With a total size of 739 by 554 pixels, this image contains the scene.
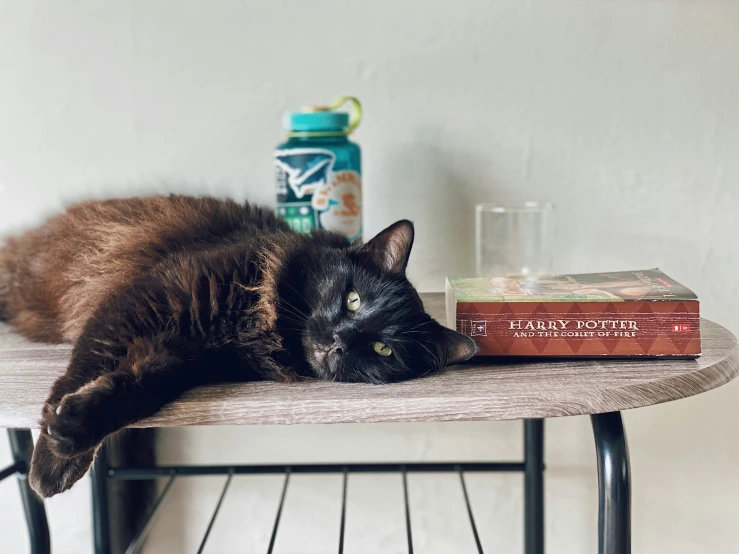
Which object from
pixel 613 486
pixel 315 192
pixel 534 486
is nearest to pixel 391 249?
pixel 315 192

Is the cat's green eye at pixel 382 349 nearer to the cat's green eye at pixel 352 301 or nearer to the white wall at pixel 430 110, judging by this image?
the cat's green eye at pixel 352 301

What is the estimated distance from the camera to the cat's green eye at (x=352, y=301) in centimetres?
77

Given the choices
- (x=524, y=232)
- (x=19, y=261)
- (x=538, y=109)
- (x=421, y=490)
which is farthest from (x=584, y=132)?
(x=19, y=261)

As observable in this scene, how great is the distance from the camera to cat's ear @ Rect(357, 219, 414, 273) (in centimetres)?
79

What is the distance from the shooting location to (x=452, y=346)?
73 cm

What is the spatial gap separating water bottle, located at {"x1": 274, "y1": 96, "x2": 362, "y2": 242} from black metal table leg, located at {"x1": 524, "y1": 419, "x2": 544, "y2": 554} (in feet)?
1.67

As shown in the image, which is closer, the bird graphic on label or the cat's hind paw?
the cat's hind paw

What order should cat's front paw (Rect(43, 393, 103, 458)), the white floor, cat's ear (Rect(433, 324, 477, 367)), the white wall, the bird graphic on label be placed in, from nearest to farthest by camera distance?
→ cat's front paw (Rect(43, 393, 103, 458)) → cat's ear (Rect(433, 324, 477, 367)) → the bird graphic on label → the white wall → the white floor

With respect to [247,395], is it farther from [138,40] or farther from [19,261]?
[138,40]

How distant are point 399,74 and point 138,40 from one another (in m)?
0.46

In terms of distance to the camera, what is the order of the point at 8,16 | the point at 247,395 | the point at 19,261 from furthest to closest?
the point at 8,16
the point at 19,261
the point at 247,395

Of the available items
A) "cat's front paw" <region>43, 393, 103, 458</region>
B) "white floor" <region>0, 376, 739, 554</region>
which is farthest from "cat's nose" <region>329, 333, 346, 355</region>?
"white floor" <region>0, 376, 739, 554</region>

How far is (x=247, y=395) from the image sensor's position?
25.5 inches

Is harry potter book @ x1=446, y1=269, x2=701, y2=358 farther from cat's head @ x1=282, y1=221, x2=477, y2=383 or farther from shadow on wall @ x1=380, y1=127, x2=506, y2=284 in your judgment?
shadow on wall @ x1=380, y1=127, x2=506, y2=284
